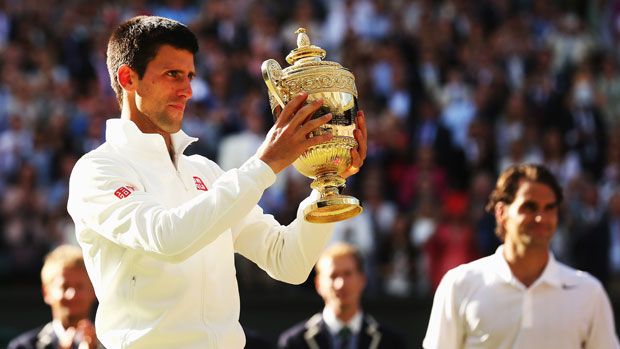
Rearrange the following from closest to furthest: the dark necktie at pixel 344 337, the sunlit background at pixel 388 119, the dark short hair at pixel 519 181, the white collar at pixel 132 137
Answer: the white collar at pixel 132 137
the dark short hair at pixel 519 181
the dark necktie at pixel 344 337
the sunlit background at pixel 388 119

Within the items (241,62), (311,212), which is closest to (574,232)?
(241,62)

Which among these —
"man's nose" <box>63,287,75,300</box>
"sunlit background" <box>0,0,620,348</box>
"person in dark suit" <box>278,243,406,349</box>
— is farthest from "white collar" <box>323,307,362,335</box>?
"sunlit background" <box>0,0,620,348</box>

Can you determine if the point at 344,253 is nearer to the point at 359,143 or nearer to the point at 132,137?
the point at 359,143

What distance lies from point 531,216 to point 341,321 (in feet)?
7.47

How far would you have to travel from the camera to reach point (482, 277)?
18.8 ft

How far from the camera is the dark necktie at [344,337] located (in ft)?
25.5

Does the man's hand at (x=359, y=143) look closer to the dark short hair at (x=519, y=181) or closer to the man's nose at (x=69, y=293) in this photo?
the dark short hair at (x=519, y=181)

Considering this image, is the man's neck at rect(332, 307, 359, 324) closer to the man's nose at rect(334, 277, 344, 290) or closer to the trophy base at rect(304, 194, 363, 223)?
the man's nose at rect(334, 277, 344, 290)

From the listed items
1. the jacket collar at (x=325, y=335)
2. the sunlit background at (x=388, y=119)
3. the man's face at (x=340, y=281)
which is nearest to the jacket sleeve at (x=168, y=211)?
the man's face at (x=340, y=281)

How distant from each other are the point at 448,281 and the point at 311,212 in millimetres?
1486

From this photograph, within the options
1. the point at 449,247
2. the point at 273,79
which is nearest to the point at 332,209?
the point at 273,79

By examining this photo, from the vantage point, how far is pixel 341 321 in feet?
25.6

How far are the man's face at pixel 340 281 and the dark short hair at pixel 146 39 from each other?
3429 mm

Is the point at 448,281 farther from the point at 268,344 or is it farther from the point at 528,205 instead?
the point at 268,344
